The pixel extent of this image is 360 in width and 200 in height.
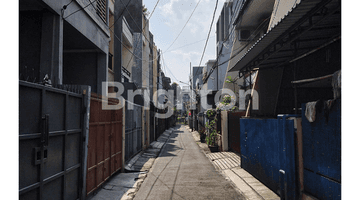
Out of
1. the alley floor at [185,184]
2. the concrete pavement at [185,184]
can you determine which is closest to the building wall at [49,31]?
the concrete pavement at [185,184]

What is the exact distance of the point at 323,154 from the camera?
443 centimetres

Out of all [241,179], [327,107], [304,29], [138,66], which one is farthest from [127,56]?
[327,107]

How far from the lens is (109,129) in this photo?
25.0 ft

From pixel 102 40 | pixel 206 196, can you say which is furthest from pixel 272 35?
pixel 102 40

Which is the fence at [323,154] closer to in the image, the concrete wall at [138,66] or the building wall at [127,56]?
the building wall at [127,56]

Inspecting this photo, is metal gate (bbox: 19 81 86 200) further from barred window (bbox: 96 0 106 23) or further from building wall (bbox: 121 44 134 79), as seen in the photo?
building wall (bbox: 121 44 134 79)

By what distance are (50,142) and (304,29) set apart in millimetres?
5925

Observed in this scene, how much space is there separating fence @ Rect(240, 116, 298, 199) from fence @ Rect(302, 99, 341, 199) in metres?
0.38

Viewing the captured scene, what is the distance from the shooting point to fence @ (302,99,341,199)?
406 centimetres

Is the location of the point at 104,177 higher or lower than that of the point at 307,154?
lower

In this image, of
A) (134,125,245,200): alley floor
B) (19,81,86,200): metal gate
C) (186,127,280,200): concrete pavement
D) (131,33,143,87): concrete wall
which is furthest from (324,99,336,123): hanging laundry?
(131,33,143,87): concrete wall

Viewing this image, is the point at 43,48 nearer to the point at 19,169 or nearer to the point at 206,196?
the point at 19,169

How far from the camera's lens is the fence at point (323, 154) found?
406 cm

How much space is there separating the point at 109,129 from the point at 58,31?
131 inches
